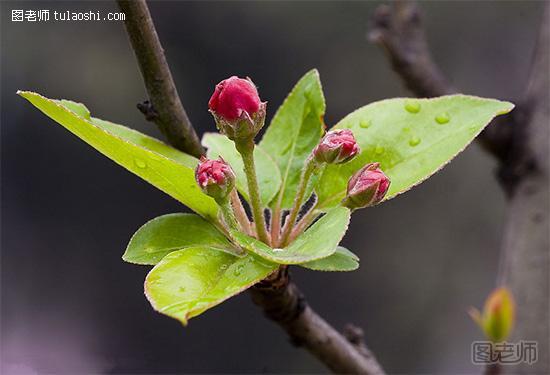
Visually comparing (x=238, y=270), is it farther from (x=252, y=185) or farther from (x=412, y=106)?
(x=412, y=106)

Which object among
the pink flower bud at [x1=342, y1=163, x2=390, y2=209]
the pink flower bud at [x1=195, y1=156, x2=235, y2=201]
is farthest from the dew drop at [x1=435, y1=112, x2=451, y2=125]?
the pink flower bud at [x1=195, y1=156, x2=235, y2=201]

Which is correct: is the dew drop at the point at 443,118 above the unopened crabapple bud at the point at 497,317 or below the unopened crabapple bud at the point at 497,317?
above

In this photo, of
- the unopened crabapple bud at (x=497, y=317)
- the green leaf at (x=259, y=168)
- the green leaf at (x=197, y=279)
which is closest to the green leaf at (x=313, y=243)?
the green leaf at (x=197, y=279)

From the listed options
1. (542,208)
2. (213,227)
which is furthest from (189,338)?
(213,227)

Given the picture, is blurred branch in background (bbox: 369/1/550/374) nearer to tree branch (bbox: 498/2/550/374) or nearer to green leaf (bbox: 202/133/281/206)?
tree branch (bbox: 498/2/550/374)

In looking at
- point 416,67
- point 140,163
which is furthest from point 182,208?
point 140,163

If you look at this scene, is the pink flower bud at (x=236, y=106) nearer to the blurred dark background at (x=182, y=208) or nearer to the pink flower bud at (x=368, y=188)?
the pink flower bud at (x=368, y=188)
